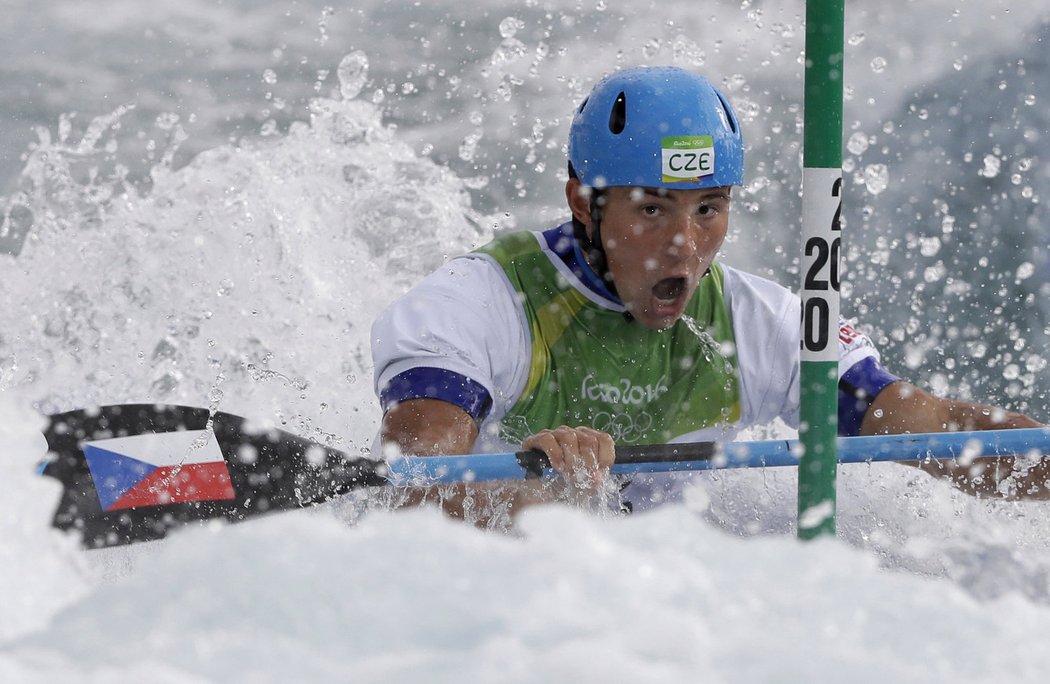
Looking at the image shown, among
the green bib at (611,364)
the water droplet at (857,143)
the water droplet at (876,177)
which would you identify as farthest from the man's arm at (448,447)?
the water droplet at (876,177)

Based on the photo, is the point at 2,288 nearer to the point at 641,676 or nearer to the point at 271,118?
the point at 271,118

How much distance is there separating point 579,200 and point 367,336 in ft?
5.21

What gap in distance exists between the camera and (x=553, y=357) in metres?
2.66

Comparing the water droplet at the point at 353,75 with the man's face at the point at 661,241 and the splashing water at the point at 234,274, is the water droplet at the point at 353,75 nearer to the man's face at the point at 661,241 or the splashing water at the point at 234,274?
the splashing water at the point at 234,274

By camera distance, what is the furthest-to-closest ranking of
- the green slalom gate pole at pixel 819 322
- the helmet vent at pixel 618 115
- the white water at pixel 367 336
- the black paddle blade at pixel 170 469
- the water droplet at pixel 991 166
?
the water droplet at pixel 991 166
the helmet vent at pixel 618 115
the black paddle blade at pixel 170 469
the green slalom gate pole at pixel 819 322
the white water at pixel 367 336

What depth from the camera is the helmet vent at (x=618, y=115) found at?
2621mm

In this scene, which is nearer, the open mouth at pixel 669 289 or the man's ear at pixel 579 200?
the open mouth at pixel 669 289

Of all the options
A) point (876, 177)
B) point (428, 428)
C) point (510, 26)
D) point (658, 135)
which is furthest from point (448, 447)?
point (510, 26)

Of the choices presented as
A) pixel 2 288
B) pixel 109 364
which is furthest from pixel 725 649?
pixel 2 288

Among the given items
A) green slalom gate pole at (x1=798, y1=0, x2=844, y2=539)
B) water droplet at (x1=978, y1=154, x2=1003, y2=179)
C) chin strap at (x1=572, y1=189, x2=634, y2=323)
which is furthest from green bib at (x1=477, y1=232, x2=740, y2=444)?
water droplet at (x1=978, y1=154, x2=1003, y2=179)

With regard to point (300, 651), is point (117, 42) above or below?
above

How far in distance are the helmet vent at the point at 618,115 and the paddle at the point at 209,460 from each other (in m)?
0.70

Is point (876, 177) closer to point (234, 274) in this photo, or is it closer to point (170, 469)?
point (234, 274)

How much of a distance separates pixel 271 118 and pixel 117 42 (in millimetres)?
1001
